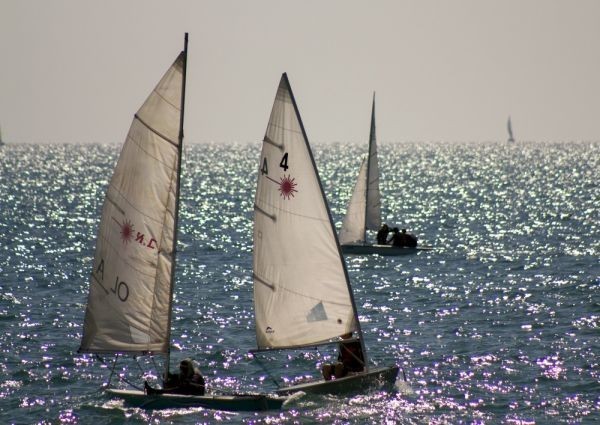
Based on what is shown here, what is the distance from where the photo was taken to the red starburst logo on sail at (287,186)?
29.9 meters

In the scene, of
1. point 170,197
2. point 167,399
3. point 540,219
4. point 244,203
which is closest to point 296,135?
point 170,197

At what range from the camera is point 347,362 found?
102 ft

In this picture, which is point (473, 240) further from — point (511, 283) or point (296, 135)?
point (296, 135)

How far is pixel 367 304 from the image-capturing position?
4972 cm

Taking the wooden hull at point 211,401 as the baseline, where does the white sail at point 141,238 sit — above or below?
above

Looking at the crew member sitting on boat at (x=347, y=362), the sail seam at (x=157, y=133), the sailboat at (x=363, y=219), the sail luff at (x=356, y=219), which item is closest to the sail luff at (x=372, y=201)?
the sailboat at (x=363, y=219)

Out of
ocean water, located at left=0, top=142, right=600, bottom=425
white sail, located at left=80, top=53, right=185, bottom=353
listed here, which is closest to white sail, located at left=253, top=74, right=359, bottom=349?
ocean water, located at left=0, top=142, right=600, bottom=425

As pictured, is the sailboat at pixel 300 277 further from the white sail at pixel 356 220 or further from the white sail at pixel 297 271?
the white sail at pixel 356 220

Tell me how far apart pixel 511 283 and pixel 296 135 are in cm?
2750

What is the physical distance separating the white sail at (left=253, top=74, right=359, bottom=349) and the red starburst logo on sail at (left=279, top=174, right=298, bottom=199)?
2 cm

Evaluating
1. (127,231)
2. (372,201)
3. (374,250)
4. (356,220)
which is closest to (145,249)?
(127,231)

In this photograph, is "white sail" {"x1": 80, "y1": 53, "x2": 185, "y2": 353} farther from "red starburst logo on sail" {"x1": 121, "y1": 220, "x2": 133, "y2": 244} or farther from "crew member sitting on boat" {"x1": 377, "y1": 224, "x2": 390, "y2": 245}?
"crew member sitting on boat" {"x1": 377, "y1": 224, "x2": 390, "y2": 245}

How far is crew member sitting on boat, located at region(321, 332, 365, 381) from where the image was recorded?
30875 millimetres

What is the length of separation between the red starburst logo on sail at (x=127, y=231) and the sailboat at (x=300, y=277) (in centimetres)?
351
